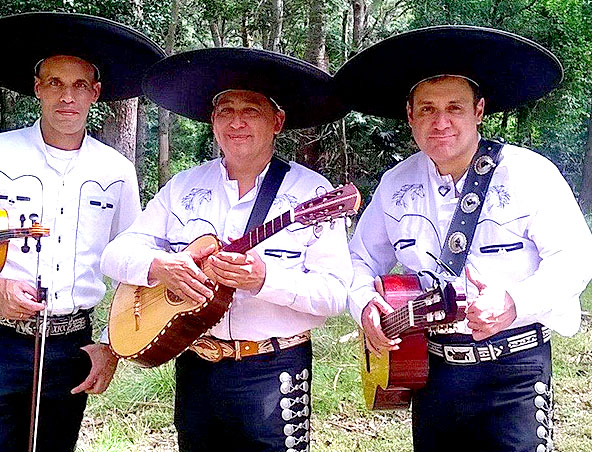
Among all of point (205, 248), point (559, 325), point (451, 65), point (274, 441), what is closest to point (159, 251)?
point (205, 248)

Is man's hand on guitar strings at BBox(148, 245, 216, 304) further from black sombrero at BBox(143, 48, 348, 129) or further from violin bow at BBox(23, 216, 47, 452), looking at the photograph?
black sombrero at BBox(143, 48, 348, 129)

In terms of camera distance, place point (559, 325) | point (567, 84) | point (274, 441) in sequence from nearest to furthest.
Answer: point (559, 325)
point (274, 441)
point (567, 84)

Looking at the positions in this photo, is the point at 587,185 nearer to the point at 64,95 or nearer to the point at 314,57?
the point at 314,57

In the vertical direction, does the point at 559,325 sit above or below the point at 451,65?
below

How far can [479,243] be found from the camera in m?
2.49

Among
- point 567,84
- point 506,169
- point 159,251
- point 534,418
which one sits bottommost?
point 534,418

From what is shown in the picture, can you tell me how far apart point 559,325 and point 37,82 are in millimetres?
2325

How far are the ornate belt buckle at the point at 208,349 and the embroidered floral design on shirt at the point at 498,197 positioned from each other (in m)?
1.14

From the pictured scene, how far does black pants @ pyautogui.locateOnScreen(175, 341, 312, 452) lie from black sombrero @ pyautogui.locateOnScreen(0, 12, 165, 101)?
4.64 feet

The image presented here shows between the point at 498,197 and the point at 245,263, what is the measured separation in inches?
36.7

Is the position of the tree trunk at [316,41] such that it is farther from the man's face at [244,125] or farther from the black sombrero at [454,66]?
the man's face at [244,125]

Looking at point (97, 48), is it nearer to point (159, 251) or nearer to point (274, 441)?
point (159, 251)

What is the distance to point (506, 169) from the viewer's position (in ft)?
8.30

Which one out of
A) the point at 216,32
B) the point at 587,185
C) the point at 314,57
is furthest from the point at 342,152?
the point at 587,185
